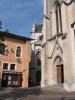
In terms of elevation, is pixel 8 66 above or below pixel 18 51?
below

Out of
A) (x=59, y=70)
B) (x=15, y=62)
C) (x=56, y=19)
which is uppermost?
(x=56, y=19)

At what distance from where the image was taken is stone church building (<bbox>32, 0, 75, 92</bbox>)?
23.5 meters

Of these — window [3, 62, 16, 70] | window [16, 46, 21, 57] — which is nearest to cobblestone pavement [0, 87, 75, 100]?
window [3, 62, 16, 70]

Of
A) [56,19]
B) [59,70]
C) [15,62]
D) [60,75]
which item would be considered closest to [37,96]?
[60,75]

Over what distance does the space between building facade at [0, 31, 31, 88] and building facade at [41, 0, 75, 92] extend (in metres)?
3.90

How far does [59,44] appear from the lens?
2633 cm

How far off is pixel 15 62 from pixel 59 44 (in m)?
8.12

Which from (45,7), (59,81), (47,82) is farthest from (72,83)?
(45,7)

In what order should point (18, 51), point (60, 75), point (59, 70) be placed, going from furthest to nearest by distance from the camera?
point (18, 51), point (59, 70), point (60, 75)

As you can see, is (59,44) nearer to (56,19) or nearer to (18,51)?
(56,19)

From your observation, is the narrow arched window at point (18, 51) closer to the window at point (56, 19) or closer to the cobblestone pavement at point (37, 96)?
the window at point (56, 19)

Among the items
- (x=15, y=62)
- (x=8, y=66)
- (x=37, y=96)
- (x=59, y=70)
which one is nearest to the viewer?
(x=37, y=96)

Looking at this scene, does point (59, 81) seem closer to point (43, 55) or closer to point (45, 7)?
point (43, 55)

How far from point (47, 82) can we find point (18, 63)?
5.87 m
